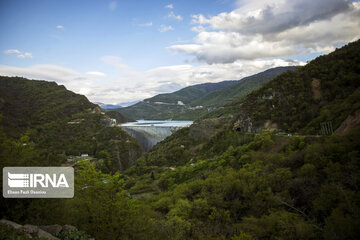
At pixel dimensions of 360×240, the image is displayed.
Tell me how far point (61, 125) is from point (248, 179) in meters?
83.1

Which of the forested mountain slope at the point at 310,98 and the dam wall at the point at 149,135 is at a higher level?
the forested mountain slope at the point at 310,98

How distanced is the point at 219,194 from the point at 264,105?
111ft

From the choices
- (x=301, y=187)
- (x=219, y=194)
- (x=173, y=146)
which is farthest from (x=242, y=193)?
(x=173, y=146)

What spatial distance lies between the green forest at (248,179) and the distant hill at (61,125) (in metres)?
2.88

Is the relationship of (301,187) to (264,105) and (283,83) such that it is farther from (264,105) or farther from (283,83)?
(283,83)

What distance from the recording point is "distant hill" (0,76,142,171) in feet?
232

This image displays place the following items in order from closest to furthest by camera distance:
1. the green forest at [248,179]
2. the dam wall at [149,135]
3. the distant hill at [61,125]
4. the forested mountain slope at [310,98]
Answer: the green forest at [248,179]
the forested mountain slope at [310,98]
the distant hill at [61,125]
the dam wall at [149,135]

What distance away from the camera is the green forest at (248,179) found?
11.3 metres

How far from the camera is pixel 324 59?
49750 millimetres

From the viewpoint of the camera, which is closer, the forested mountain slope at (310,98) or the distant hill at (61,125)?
the forested mountain slope at (310,98)

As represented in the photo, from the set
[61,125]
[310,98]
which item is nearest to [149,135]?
[61,125]

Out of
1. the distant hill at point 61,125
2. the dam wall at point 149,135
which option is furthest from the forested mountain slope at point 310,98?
the dam wall at point 149,135

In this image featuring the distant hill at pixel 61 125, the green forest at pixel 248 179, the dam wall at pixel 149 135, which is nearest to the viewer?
the green forest at pixel 248 179

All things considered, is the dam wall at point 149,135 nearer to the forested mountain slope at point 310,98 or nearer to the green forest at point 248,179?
the green forest at point 248,179
